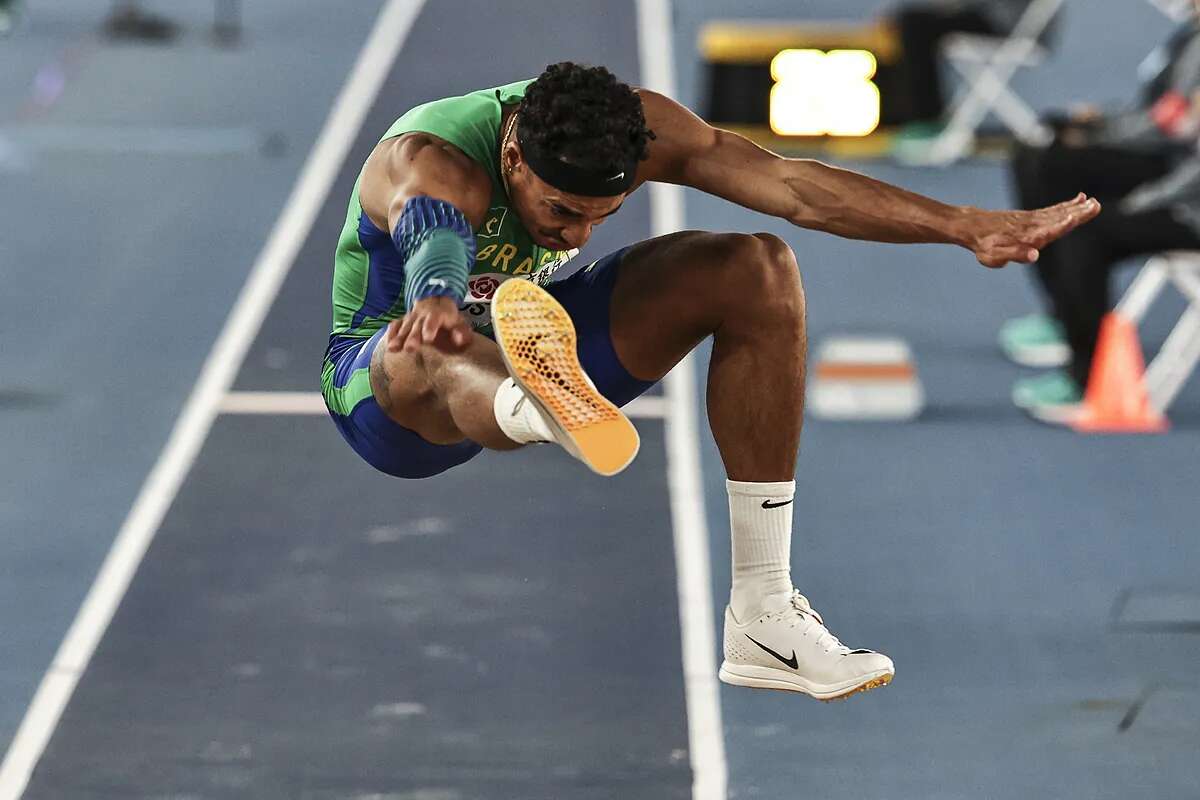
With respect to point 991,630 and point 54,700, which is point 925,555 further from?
point 54,700

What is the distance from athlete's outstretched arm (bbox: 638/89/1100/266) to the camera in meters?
4.14

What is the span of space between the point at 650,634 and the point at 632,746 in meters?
0.72

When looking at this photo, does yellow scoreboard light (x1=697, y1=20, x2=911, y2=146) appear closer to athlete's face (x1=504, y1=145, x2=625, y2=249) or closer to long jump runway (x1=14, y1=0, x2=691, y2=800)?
long jump runway (x1=14, y1=0, x2=691, y2=800)

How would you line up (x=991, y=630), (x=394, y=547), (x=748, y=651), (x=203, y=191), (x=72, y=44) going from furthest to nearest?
(x=72, y=44) < (x=203, y=191) < (x=394, y=547) < (x=991, y=630) < (x=748, y=651)

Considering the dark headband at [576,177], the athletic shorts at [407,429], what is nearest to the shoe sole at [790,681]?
the athletic shorts at [407,429]

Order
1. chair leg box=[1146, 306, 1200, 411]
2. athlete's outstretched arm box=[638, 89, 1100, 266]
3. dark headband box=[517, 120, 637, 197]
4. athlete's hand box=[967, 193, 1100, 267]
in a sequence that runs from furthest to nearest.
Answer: chair leg box=[1146, 306, 1200, 411] → athlete's outstretched arm box=[638, 89, 1100, 266] → athlete's hand box=[967, 193, 1100, 267] → dark headband box=[517, 120, 637, 197]

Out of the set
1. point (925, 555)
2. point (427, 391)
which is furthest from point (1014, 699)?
point (427, 391)

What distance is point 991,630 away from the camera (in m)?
6.28

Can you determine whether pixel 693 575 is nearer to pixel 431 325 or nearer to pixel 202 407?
pixel 202 407

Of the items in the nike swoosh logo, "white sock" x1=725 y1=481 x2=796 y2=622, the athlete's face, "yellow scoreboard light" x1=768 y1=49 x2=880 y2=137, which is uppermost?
"yellow scoreboard light" x1=768 y1=49 x2=880 y2=137

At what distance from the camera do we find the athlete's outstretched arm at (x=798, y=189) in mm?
4145

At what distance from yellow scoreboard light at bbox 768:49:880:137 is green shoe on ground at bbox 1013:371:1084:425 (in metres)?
2.54

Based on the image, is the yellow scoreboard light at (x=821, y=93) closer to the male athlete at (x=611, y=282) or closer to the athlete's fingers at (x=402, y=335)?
the male athlete at (x=611, y=282)

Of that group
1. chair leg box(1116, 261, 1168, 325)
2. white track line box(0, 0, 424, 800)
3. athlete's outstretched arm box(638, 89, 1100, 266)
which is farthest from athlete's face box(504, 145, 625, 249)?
chair leg box(1116, 261, 1168, 325)
